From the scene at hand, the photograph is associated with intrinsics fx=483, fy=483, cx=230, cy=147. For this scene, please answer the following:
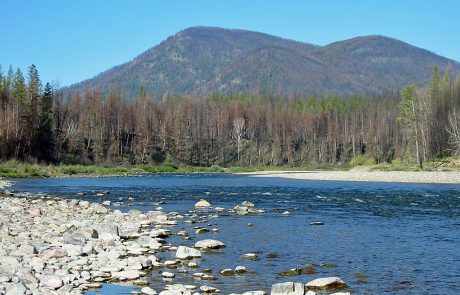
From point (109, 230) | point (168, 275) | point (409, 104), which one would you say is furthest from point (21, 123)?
point (168, 275)

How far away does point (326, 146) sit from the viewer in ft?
454

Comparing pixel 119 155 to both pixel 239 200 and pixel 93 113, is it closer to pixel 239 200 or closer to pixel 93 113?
pixel 93 113

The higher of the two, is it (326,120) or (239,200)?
(326,120)

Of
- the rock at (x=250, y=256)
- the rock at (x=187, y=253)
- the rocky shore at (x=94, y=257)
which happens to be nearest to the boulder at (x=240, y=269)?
the rocky shore at (x=94, y=257)

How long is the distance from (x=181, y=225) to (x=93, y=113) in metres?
98.3

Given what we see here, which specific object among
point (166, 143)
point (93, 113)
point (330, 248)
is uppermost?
point (93, 113)

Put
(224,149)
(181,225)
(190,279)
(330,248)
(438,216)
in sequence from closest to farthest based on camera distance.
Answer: (190,279)
(330,248)
(181,225)
(438,216)
(224,149)

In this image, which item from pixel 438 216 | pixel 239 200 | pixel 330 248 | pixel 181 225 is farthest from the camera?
pixel 239 200

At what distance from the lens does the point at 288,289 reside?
12906 millimetres

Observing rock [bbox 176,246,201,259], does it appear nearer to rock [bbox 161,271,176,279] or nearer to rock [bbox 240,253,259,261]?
rock [bbox 240,253,259,261]

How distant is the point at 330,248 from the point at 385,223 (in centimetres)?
784

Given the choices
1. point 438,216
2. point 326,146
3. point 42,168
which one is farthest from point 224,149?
point 438,216

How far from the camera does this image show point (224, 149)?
132125 millimetres

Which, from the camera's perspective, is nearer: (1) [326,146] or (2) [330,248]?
(2) [330,248]
